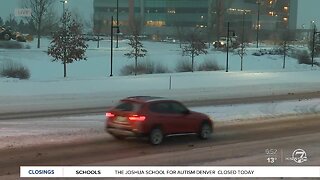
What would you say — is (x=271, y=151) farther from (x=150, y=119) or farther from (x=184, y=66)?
(x=184, y=66)

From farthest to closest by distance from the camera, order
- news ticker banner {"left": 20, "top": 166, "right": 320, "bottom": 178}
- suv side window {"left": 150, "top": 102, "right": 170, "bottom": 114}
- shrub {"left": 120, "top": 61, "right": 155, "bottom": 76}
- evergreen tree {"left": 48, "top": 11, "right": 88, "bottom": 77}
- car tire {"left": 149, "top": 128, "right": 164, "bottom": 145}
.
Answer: shrub {"left": 120, "top": 61, "right": 155, "bottom": 76} < evergreen tree {"left": 48, "top": 11, "right": 88, "bottom": 77} < suv side window {"left": 150, "top": 102, "right": 170, "bottom": 114} < car tire {"left": 149, "top": 128, "right": 164, "bottom": 145} < news ticker banner {"left": 20, "top": 166, "right": 320, "bottom": 178}

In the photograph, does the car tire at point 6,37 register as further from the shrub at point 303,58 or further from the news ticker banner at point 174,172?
the news ticker banner at point 174,172

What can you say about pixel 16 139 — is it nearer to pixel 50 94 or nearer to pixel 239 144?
pixel 239 144

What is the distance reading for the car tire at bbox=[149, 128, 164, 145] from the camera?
1536cm

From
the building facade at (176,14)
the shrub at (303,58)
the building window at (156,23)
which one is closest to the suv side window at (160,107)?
the shrub at (303,58)

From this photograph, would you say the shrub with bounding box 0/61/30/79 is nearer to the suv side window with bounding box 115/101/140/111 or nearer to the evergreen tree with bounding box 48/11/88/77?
the evergreen tree with bounding box 48/11/88/77

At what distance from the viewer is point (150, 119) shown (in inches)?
603

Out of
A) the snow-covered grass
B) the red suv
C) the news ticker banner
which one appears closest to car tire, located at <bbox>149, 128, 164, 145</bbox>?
the red suv

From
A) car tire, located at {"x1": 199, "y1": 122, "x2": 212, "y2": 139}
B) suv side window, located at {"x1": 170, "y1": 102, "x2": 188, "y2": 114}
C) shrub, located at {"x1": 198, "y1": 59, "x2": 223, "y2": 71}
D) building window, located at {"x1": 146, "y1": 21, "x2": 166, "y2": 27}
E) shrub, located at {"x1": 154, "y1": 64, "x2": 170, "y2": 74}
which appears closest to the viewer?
suv side window, located at {"x1": 170, "y1": 102, "x2": 188, "y2": 114}

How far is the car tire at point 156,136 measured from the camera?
1536cm

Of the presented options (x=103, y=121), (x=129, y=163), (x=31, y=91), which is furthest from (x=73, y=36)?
(x=129, y=163)

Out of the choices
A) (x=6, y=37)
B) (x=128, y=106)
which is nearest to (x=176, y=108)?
(x=128, y=106)

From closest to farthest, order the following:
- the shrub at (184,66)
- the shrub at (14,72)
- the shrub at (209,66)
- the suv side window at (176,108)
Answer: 1. the suv side window at (176,108)
2. the shrub at (14,72)
3. the shrub at (184,66)
4. the shrub at (209,66)

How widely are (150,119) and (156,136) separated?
0.55 metres
